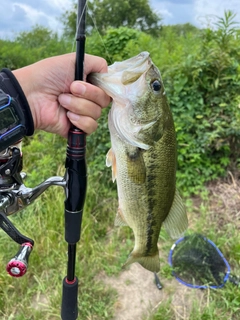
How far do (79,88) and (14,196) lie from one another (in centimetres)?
54

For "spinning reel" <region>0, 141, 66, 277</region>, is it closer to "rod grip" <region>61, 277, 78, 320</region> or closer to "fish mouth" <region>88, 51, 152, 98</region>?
"rod grip" <region>61, 277, 78, 320</region>

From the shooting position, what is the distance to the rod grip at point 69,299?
1637 mm

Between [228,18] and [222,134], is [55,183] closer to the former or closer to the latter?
[222,134]

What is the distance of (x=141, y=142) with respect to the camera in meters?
1.46

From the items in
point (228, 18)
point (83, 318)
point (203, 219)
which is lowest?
point (83, 318)

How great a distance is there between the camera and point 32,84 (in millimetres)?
1601

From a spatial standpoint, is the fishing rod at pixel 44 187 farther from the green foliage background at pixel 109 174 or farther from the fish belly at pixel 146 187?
the green foliage background at pixel 109 174

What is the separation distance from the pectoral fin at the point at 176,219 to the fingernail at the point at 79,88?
0.67 m

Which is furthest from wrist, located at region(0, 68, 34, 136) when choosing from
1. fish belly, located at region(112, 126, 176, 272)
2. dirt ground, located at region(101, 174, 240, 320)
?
dirt ground, located at region(101, 174, 240, 320)

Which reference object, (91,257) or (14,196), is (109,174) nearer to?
(91,257)

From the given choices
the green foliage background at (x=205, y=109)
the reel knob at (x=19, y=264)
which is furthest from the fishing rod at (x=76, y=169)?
the green foliage background at (x=205, y=109)

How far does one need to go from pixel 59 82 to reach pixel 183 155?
2.51 m

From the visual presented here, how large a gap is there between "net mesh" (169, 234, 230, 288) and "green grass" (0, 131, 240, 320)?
81mm

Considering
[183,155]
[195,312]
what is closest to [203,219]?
[183,155]
